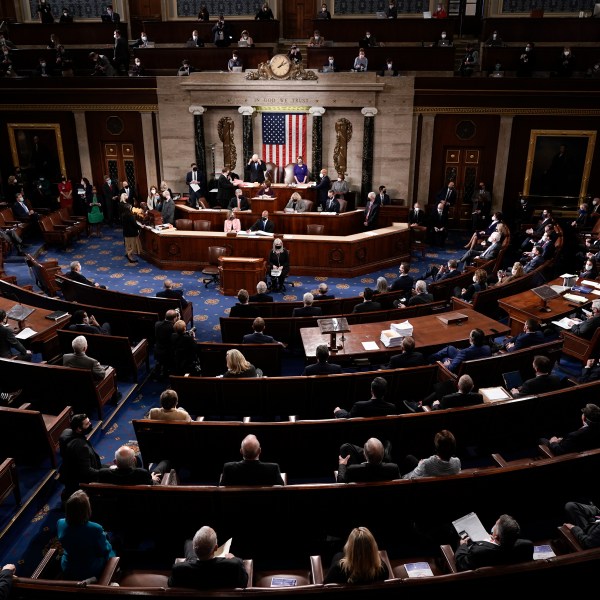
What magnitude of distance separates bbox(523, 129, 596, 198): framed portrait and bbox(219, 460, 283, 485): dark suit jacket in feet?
44.5

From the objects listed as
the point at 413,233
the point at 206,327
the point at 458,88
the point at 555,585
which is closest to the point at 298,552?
the point at 555,585

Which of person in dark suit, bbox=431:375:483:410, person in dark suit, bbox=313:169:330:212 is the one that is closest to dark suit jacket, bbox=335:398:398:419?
person in dark suit, bbox=431:375:483:410

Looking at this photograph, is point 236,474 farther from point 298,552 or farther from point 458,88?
point 458,88

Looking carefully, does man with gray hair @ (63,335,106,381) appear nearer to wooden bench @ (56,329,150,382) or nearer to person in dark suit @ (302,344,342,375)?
wooden bench @ (56,329,150,382)

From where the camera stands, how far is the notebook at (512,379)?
20.7 ft

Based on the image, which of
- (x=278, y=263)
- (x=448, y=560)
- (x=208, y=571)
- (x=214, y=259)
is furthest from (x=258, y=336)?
(x=214, y=259)

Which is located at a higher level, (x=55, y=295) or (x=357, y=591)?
(x=357, y=591)

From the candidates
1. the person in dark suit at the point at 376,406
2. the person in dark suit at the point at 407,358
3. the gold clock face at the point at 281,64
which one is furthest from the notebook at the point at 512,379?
the gold clock face at the point at 281,64

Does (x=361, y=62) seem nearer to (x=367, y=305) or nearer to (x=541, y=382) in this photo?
(x=367, y=305)

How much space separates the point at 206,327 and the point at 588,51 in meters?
12.6

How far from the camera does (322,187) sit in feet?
49.7

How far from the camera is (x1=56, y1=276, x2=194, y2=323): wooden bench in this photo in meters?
8.98

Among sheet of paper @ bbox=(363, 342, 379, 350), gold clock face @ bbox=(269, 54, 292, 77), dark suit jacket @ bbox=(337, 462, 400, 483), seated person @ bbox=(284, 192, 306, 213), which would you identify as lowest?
sheet of paper @ bbox=(363, 342, 379, 350)

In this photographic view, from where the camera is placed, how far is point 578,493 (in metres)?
4.95
